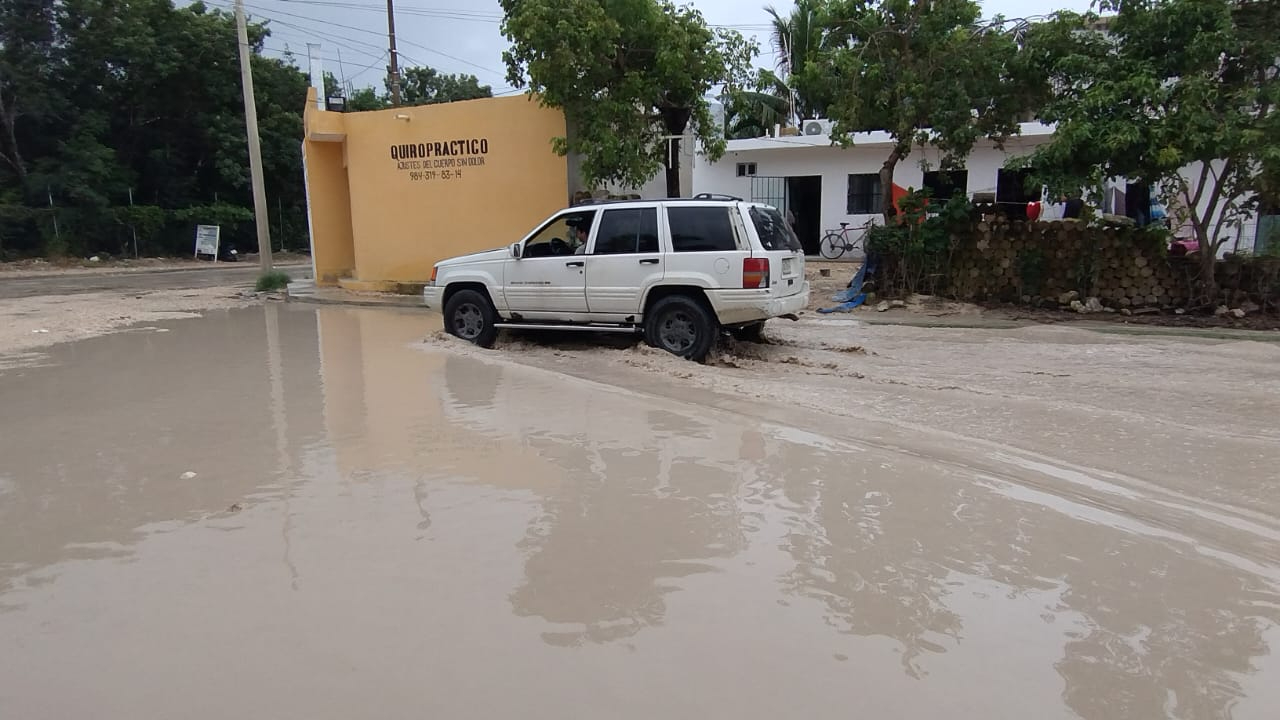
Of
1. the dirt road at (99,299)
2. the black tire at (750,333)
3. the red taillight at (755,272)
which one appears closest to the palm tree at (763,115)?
the dirt road at (99,299)

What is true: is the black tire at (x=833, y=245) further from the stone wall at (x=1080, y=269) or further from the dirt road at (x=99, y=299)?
the dirt road at (x=99, y=299)

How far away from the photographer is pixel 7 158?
28266 mm

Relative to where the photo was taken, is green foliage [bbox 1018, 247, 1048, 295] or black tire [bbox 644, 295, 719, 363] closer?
black tire [bbox 644, 295, 719, 363]

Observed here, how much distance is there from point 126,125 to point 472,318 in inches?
1114

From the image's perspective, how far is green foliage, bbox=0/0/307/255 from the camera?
27.9 metres

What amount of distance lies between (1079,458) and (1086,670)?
271 cm

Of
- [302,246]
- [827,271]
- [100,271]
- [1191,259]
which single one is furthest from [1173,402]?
[302,246]

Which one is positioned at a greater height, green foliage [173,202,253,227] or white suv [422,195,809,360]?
green foliage [173,202,253,227]

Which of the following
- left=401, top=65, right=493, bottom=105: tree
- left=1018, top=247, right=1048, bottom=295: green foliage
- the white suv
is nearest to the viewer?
the white suv

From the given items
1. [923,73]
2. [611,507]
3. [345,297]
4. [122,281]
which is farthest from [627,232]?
[122,281]

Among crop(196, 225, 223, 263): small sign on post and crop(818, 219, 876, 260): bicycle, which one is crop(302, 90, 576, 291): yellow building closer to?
crop(818, 219, 876, 260): bicycle

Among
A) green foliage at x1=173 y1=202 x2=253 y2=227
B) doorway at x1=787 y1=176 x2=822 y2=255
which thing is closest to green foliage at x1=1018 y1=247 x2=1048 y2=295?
doorway at x1=787 y1=176 x2=822 y2=255

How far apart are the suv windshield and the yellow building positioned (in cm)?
659

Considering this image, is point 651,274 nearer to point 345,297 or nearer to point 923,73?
Answer: point 923,73
